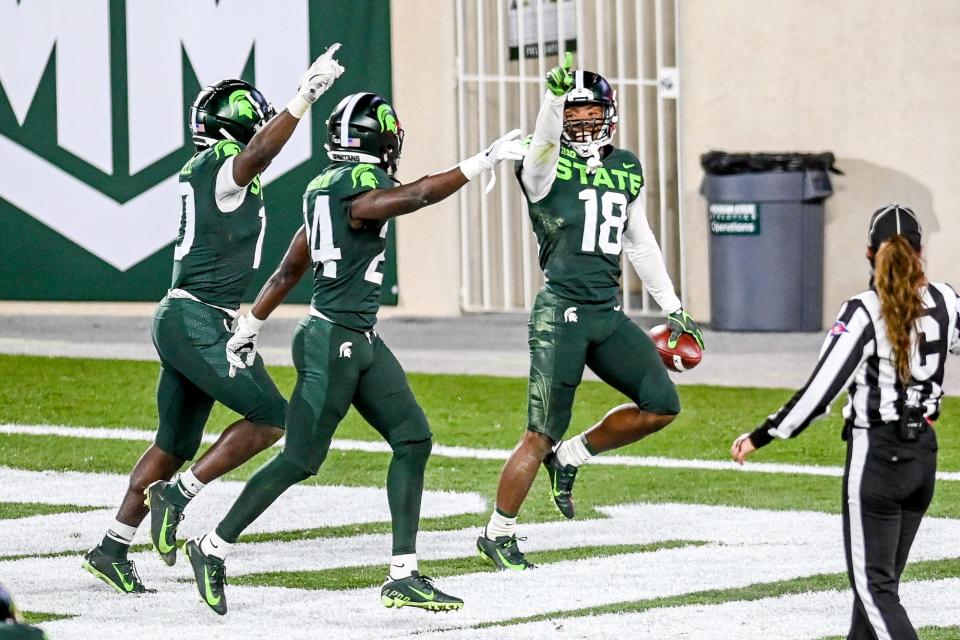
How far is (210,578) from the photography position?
22.3ft

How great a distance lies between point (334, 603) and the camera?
6988 millimetres

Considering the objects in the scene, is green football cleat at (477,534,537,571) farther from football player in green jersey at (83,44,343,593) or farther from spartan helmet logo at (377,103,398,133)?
spartan helmet logo at (377,103,398,133)

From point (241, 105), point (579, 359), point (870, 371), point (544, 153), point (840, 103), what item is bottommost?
point (579, 359)

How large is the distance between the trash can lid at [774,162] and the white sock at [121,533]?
920 centimetres

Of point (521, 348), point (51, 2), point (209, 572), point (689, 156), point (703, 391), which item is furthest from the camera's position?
point (51, 2)

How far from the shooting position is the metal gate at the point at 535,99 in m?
16.8

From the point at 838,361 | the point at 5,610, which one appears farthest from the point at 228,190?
the point at 5,610

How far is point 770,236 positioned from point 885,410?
10104mm

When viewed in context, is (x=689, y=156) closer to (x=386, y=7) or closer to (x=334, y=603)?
(x=386, y=7)

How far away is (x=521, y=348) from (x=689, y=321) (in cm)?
696

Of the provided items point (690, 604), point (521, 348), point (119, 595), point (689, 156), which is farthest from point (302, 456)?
point (689, 156)

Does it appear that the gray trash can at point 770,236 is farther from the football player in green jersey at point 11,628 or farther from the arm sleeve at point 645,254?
the football player in green jersey at point 11,628

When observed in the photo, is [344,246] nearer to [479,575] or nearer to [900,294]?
[479,575]

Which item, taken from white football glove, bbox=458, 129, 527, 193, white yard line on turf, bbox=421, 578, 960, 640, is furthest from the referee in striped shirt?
white football glove, bbox=458, 129, 527, 193
